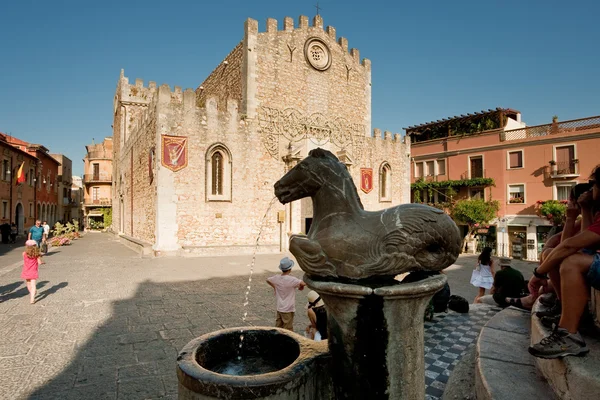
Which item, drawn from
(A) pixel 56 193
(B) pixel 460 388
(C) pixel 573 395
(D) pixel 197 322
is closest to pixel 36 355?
(D) pixel 197 322

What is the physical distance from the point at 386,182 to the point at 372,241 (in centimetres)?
2218

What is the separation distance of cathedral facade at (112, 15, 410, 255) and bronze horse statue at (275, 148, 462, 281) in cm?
1421

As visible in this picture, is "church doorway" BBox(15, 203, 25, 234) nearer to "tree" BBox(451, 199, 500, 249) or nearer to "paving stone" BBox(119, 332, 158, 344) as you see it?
"paving stone" BBox(119, 332, 158, 344)

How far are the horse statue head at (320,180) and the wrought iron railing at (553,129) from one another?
28890 mm

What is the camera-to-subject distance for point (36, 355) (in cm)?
457

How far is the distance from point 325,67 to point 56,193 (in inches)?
1536

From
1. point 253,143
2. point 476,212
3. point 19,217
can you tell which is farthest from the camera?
point 19,217

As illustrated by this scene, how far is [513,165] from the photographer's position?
26.6 m

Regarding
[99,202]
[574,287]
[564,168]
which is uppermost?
[564,168]

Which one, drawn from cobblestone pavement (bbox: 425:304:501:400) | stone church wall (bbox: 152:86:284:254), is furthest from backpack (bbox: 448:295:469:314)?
stone church wall (bbox: 152:86:284:254)

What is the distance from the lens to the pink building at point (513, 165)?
23797 millimetres

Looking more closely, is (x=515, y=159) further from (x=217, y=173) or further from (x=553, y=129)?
(x=217, y=173)

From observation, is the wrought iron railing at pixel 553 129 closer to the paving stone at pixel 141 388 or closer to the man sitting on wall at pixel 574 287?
the man sitting on wall at pixel 574 287

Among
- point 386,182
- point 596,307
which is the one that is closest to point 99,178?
point 386,182
